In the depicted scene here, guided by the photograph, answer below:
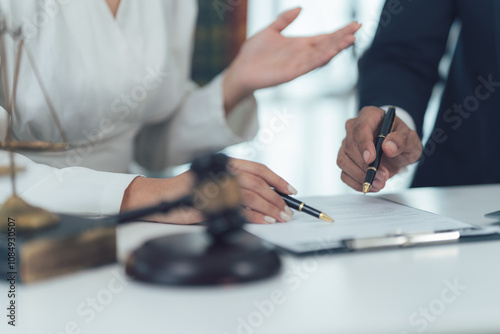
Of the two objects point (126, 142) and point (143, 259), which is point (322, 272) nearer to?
point (143, 259)

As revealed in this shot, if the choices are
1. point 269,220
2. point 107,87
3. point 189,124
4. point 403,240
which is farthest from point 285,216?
point 189,124

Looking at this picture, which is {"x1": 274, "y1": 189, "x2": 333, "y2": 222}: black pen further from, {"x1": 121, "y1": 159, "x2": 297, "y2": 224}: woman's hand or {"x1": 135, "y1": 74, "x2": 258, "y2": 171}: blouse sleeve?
{"x1": 135, "y1": 74, "x2": 258, "y2": 171}: blouse sleeve

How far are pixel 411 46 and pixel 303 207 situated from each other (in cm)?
79

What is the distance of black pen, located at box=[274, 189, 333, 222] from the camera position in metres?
0.73

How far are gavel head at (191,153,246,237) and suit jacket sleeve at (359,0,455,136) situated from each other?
2.91 ft

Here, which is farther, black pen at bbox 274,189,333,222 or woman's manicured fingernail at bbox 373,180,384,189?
woman's manicured fingernail at bbox 373,180,384,189

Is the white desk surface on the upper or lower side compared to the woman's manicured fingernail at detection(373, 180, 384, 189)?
upper

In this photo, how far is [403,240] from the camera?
0.64m

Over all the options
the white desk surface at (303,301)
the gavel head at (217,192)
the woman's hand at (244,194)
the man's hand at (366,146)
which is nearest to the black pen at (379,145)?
the man's hand at (366,146)

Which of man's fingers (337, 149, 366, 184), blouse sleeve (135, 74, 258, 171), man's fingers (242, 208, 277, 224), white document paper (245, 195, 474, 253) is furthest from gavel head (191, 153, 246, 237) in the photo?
blouse sleeve (135, 74, 258, 171)

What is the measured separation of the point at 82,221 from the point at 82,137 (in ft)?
1.97

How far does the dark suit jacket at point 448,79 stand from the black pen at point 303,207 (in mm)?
587

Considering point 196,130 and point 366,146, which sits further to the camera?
point 196,130

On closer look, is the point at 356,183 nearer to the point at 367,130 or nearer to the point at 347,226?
the point at 367,130
